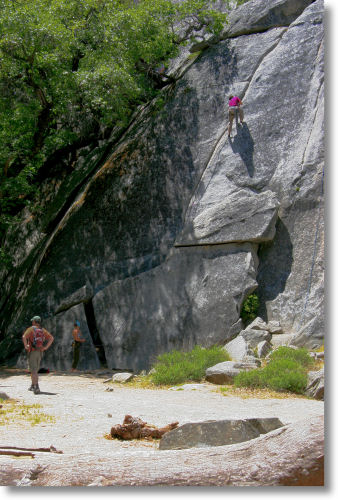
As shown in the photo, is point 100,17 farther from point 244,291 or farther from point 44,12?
point 244,291

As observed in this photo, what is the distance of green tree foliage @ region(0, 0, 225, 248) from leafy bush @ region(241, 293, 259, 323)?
513 centimetres

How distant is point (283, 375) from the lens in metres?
9.20

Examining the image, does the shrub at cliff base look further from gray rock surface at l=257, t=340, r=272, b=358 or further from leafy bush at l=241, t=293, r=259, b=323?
leafy bush at l=241, t=293, r=259, b=323

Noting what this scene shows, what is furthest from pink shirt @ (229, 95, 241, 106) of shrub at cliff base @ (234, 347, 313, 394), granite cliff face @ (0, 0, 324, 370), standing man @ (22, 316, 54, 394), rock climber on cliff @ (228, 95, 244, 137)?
standing man @ (22, 316, 54, 394)

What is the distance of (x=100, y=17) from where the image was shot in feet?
45.1

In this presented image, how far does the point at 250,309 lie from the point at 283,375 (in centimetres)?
319

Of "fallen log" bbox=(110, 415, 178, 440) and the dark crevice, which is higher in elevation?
the dark crevice

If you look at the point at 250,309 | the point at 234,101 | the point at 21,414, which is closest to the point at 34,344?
the point at 21,414

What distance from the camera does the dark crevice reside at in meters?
13.6

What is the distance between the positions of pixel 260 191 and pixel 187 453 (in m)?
9.25

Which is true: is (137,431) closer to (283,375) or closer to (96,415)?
(96,415)

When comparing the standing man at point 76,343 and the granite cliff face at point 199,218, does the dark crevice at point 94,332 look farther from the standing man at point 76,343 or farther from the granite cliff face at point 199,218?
the standing man at point 76,343

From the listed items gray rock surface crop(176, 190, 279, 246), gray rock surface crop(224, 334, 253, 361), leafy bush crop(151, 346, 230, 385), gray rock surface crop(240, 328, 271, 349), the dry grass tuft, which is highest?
gray rock surface crop(176, 190, 279, 246)

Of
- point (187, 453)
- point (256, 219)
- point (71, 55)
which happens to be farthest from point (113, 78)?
point (187, 453)
